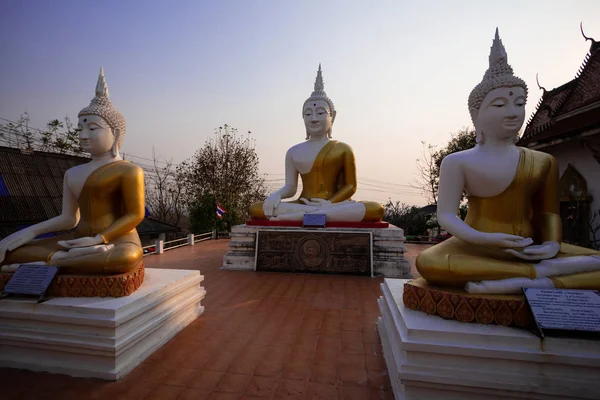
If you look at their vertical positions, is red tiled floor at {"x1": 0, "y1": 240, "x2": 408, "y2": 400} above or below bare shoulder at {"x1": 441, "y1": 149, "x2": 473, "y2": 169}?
below

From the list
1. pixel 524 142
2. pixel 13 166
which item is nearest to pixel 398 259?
pixel 524 142

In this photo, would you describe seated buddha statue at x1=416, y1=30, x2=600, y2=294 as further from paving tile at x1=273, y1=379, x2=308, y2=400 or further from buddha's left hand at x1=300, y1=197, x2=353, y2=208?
buddha's left hand at x1=300, y1=197, x2=353, y2=208

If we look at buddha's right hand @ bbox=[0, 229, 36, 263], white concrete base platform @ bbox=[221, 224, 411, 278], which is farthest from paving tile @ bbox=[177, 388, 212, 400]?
white concrete base platform @ bbox=[221, 224, 411, 278]

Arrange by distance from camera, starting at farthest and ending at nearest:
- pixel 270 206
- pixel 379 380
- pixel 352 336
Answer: pixel 270 206 → pixel 352 336 → pixel 379 380

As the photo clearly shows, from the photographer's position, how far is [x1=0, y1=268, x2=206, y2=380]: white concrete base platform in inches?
99.3

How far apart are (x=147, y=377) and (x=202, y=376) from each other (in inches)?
16.9

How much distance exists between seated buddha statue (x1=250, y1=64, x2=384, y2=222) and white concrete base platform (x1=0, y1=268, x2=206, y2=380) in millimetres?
4220

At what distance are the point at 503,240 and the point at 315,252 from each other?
403 centimetres

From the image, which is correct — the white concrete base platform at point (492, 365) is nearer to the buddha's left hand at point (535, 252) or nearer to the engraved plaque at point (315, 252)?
the buddha's left hand at point (535, 252)

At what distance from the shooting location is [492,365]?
2.12 m

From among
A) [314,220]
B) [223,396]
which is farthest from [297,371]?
[314,220]

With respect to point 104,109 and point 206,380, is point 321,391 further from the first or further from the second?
point 104,109

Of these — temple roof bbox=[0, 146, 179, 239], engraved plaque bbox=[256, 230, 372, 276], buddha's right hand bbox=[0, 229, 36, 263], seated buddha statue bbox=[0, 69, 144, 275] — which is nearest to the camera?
seated buddha statue bbox=[0, 69, 144, 275]

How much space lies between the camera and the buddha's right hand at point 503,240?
8.35 ft
